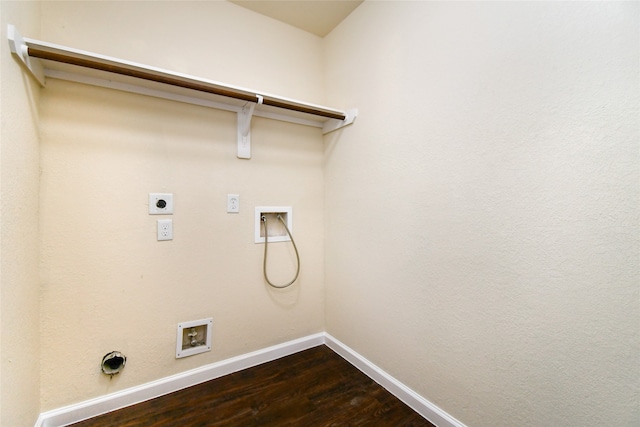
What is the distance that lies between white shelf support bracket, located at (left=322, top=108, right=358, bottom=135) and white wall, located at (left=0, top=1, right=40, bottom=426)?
152cm

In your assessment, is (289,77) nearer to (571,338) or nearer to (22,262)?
(22,262)

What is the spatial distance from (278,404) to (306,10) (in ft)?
7.79

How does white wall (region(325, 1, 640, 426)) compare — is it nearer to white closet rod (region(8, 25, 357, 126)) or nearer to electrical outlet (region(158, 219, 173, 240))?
white closet rod (region(8, 25, 357, 126))

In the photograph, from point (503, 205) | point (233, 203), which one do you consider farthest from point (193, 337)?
point (503, 205)

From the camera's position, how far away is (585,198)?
87cm

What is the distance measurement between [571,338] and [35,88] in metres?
2.31

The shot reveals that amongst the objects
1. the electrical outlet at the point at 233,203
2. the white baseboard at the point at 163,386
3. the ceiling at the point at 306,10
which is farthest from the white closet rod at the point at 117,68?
the white baseboard at the point at 163,386

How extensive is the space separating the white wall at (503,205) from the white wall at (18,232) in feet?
5.16

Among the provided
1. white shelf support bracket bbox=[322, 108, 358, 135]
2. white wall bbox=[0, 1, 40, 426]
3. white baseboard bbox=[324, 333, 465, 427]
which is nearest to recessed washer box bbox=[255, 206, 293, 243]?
white shelf support bracket bbox=[322, 108, 358, 135]

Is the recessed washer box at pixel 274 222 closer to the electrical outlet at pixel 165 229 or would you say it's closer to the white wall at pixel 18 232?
the electrical outlet at pixel 165 229

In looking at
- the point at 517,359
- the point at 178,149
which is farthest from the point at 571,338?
the point at 178,149

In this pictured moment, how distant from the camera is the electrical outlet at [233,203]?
1.68 m

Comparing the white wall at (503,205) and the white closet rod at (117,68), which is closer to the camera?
the white wall at (503,205)

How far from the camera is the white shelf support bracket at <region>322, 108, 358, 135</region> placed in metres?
1.76
